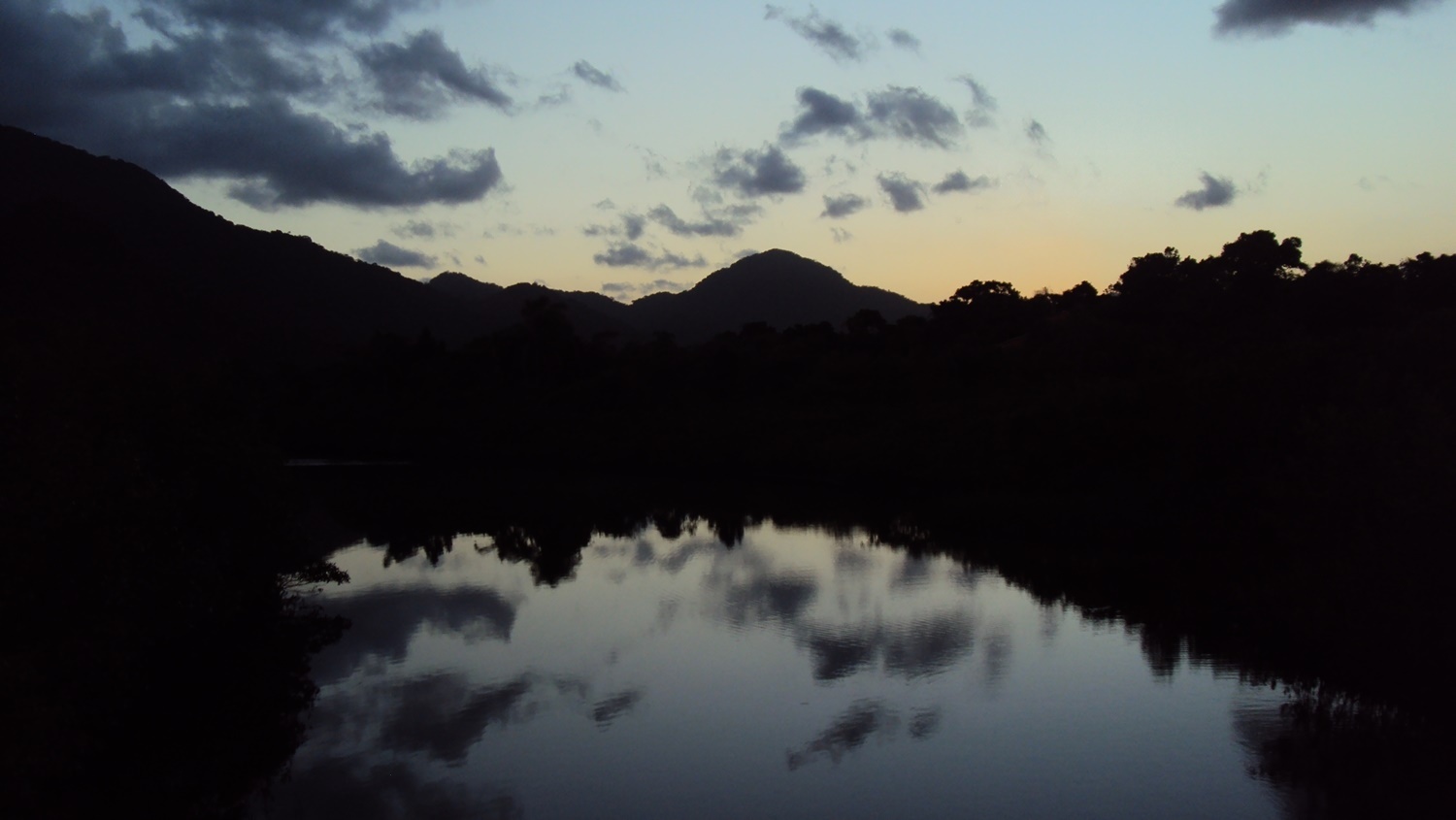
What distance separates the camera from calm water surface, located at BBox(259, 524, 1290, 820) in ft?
36.3

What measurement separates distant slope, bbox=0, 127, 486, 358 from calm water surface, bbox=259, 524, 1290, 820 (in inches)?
600

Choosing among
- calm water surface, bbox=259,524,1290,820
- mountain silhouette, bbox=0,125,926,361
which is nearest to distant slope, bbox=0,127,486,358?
mountain silhouette, bbox=0,125,926,361

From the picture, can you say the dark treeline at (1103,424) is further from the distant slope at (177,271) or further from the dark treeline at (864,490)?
the distant slope at (177,271)

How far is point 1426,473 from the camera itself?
13648mm

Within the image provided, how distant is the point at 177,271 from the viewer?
234ft

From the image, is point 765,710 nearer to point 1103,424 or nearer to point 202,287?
point 1103,424

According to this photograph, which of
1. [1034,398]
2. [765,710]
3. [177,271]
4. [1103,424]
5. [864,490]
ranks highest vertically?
[177,271]

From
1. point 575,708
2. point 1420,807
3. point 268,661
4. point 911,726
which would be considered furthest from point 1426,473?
point 268,661

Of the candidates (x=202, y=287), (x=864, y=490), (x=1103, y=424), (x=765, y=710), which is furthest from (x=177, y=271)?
(x=765, y=710)

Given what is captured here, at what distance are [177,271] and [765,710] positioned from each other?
226 ft

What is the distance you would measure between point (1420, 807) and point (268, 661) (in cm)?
1483

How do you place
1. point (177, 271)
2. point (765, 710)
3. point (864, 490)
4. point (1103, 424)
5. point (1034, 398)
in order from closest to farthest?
point (765, 710) → point (1103, 424) → point (1034, 398) → point (864, 490) → point (177, 271)

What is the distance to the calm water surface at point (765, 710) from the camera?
11055 millimetres

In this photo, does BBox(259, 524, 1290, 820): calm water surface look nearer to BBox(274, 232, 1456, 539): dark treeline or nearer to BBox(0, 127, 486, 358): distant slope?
BBox(274, 232, 1456, 539): dark treeline
